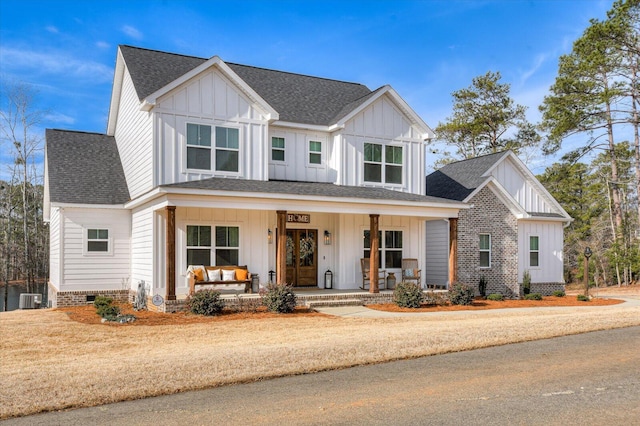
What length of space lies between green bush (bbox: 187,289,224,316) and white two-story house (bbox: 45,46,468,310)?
796mm

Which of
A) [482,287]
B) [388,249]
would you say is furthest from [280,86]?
[482,287]

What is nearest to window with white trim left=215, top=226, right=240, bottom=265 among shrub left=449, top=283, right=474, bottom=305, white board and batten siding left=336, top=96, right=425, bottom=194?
white board and batten siding left=336, top=96, right=425, bottom=194

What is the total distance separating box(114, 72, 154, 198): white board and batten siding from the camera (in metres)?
17.6

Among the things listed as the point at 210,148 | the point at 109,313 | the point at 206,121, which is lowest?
the point at 109,313

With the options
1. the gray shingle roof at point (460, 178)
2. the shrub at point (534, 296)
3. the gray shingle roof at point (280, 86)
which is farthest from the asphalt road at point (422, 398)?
the gray shingle roof at point (460, 178)

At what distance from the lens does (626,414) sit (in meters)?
6.54

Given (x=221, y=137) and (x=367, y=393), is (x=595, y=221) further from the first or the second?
(x=367, y=393)

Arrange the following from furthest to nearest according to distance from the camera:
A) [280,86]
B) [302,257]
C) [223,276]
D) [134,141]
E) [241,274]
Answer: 1. [280,86]
2. [302,257]
3. [134,141]
4. [241,274]
5. [223,276]

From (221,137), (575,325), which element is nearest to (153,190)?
(221,137)

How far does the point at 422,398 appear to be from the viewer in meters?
7.28

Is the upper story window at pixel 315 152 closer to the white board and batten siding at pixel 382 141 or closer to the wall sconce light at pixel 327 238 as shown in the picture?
the white board and batten siding at pixel 382 141

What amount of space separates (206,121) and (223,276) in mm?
4919

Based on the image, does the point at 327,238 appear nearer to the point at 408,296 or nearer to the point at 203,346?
the point at 408,296

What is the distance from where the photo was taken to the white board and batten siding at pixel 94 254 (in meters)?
18.7
